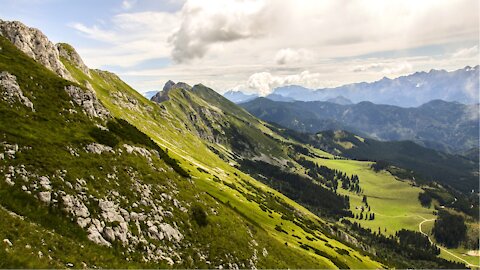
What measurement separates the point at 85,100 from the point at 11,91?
13.9 meters

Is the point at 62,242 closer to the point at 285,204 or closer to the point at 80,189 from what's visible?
the point at 80,189

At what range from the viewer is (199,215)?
185 feet

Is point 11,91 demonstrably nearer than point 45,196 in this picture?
No

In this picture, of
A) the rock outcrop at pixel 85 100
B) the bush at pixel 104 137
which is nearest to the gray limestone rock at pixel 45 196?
the bush at pixel 104 137

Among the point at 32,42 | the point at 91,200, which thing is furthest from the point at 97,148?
the point at 32,42

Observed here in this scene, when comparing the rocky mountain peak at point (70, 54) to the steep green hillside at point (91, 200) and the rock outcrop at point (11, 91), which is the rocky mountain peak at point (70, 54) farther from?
the rock outcrop at point (11, 91)

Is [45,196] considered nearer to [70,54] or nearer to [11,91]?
[11,91]

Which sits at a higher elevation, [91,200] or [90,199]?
[90,199]

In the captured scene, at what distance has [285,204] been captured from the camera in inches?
7844

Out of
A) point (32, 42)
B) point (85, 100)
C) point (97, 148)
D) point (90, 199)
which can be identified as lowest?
point (90, 199)

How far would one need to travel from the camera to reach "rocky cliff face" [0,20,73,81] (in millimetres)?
92731

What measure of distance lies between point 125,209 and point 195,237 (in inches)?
484

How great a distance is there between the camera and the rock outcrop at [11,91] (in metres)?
50.5

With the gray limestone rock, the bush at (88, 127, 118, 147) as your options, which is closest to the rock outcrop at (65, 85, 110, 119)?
the bush at (88, 127, 118, 147)
